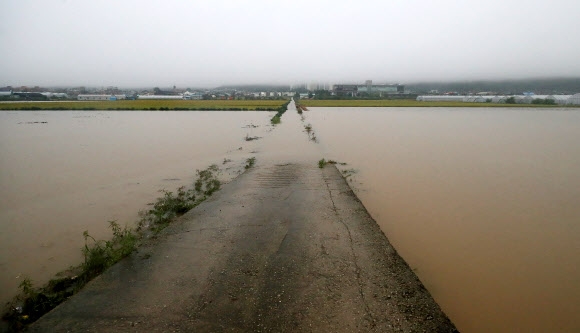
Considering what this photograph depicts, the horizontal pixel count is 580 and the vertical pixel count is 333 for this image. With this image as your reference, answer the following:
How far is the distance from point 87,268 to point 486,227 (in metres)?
6.82

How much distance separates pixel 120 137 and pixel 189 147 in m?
5.95

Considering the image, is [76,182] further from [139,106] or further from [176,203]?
[139,106]

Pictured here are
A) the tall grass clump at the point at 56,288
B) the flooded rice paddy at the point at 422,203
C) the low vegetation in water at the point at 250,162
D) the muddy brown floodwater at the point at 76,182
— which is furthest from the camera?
the low vegetation in water at the point at 250,162

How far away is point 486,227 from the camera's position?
23.0ft

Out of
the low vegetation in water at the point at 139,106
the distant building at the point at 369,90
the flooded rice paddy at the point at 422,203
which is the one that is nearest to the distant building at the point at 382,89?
the distant building at the point at 369,90

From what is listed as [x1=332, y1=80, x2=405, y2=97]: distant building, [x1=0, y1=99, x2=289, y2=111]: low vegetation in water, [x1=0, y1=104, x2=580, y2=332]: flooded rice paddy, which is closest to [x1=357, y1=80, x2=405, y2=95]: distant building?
[x1=332, y1=80, x2=405, y2=97]: distant building

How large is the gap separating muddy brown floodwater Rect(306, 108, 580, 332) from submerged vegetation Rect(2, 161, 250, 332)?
167 inches

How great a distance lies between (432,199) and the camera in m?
8.77

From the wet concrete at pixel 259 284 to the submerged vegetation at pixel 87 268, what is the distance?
245 millimetres

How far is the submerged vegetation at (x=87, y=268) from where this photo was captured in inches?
162

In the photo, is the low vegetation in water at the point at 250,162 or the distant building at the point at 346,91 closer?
the low vegetation in water at the point at 250,162

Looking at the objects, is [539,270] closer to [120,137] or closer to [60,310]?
[60,310]

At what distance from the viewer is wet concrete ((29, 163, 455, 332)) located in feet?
12.2

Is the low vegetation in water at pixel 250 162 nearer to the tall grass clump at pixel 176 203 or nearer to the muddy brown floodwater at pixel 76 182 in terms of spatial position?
the muddy brown floodwater at pixel 76 182
